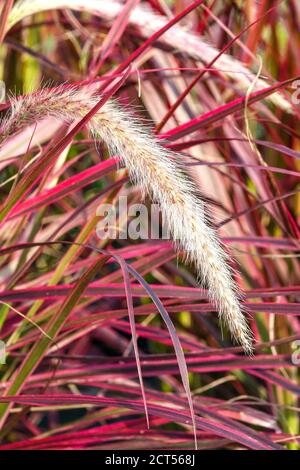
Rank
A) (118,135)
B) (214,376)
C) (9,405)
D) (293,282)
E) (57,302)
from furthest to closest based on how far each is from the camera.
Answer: (214,376), (293,282), (57,302), (9,405), (118,135)

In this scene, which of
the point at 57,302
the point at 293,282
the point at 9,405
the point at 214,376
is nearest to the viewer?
the point at 9,405

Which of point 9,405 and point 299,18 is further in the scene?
point 299,18

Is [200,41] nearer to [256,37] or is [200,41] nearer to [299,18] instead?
[256,37]
